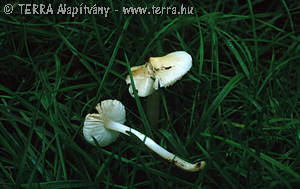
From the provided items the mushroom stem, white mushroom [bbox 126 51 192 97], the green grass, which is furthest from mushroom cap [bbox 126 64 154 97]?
the mushroom stem

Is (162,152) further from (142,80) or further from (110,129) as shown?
(142,80)

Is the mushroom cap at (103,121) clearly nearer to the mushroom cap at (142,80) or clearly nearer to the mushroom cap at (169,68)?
the mushroom cap at (142,80)

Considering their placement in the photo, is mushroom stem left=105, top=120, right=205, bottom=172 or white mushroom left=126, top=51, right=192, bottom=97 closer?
mushroom stem left=105, top=120, right=205, bottom=172

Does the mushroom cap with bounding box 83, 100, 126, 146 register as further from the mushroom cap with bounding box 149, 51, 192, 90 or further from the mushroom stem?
the mushroom cap with bounding box 149, 51, 192, 90

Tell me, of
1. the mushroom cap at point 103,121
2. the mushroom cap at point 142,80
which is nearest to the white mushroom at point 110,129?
the mushroom cap at point 103,121

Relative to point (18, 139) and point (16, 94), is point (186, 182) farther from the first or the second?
point (16, 94)

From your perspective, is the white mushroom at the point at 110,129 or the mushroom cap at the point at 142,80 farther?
the mushroom cap at the point at 142,80

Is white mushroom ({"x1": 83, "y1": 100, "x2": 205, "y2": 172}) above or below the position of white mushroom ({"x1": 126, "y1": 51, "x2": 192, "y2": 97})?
below
